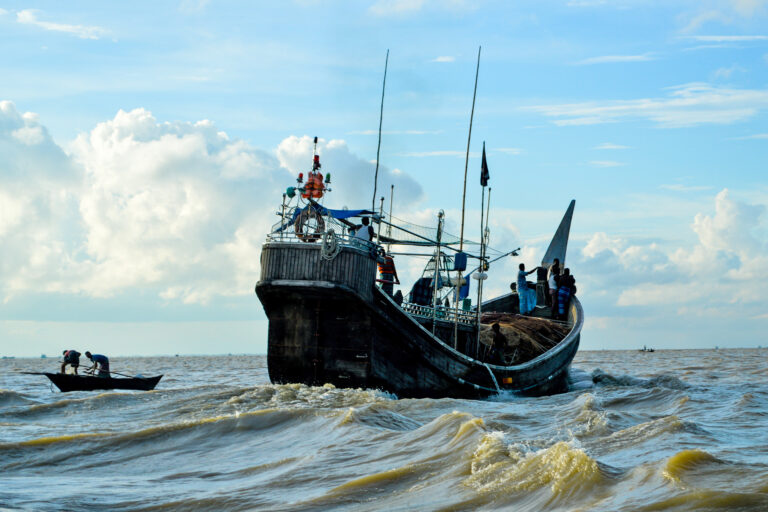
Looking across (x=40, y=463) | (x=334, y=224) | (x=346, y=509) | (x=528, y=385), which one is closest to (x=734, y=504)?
(x=346, y=509)

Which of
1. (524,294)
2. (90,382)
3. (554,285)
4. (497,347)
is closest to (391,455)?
(497,347)

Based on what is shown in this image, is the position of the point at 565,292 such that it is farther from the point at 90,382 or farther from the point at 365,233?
the point at 90,382

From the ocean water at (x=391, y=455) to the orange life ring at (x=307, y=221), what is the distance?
356cm

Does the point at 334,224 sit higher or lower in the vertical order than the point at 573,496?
higher

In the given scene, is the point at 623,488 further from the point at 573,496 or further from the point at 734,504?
the point at 734,504

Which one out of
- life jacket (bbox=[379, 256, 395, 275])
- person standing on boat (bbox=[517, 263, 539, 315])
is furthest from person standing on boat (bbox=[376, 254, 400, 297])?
person standing on boat (bbox=[517, 263, 539, 315])

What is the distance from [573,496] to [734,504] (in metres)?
1.52

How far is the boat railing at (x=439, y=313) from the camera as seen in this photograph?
21.5 metres

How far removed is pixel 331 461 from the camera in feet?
37.8

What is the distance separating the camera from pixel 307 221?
66.5ft

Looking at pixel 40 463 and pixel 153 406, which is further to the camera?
pixel 153 406

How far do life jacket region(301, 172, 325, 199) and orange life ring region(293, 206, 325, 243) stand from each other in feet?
1.63

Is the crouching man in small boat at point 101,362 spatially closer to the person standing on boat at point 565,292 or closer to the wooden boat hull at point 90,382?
the wooden boat hull at point 90,382

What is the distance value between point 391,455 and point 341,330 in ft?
26.2
